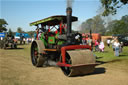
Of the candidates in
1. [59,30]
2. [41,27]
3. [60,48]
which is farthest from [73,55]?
[41,27]

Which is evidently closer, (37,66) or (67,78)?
(67,78)

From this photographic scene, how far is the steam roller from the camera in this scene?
16.6ft

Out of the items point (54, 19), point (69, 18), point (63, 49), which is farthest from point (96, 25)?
point (63, 49)

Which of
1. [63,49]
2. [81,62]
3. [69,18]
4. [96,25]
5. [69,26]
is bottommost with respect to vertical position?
[81,62]

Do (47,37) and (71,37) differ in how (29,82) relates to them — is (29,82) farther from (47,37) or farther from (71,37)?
(47,37)

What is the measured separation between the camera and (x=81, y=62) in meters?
5.02

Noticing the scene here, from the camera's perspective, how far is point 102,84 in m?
4.50

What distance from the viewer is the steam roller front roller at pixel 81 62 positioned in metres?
4.93

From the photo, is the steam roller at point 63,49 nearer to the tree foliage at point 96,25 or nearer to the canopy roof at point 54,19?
the canopy roof at point 54,19

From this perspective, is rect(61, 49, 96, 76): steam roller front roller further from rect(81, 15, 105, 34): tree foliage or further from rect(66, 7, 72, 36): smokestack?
rect(81, 15, 105, 34): tree foliage

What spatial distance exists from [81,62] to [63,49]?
2.29 ft

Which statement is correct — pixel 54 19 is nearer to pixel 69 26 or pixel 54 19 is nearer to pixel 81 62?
pixel 69 26

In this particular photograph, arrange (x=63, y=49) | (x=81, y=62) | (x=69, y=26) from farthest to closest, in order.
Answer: (x=69, y=26) < (x=63, y=49) < (x=81, y=62)

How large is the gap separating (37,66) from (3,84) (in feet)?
8.49
